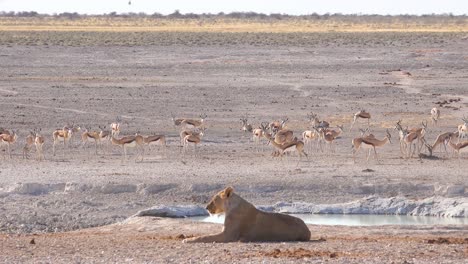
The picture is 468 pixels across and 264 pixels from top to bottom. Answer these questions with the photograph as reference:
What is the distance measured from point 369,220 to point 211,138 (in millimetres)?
8864

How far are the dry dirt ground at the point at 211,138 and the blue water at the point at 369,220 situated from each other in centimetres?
110

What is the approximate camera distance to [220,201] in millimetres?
13516

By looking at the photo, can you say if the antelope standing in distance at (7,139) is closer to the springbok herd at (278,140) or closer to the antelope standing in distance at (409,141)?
the springbok herd at (278,140)

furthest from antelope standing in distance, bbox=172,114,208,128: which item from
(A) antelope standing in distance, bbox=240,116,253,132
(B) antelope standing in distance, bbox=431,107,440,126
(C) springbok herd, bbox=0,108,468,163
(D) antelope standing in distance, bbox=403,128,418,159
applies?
(B) antelope standing in distance, bbox=431,107,440,126

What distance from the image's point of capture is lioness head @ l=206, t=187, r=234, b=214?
1346 centimetres

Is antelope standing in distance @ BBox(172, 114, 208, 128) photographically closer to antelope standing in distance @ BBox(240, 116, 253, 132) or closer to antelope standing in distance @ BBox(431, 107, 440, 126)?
antelope standing in distance @ BBox(240, 116, 253, 132)

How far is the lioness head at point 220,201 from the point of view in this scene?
44.2 ft

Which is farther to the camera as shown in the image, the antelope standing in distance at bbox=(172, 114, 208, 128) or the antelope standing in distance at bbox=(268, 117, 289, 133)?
the antelope standing in distance at bbox=(172, 114, 208, 128)

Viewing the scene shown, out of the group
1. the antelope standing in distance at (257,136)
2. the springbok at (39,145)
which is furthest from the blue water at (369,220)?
the antelope standing in distance at (257,136)

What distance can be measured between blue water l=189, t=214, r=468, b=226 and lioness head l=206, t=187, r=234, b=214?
3.30 m

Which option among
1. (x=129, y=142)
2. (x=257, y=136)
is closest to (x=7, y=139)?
(x=129, y=142)

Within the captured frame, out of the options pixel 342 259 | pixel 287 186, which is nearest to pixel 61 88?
pixel 287 186

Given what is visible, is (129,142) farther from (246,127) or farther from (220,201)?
(220,201)

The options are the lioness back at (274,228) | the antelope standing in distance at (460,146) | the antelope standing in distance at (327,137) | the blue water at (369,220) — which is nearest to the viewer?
the lioness back at (274,228)
